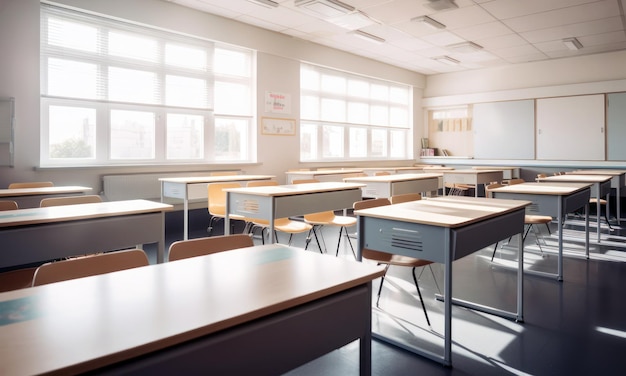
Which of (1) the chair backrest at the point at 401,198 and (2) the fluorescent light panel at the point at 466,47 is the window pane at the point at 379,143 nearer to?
(2) the fluorescent light panel at the point at 466,47

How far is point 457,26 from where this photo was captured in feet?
22.0

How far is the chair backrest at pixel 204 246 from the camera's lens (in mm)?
1606

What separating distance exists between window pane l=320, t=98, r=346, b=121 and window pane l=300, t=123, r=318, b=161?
344mm

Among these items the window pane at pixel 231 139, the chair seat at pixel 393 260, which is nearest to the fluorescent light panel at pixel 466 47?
the window pane at pixel 231 139

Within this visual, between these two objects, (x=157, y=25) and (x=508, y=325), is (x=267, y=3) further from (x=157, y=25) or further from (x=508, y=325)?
(x=508, y=325)

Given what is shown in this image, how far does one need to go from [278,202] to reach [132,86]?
3354mm

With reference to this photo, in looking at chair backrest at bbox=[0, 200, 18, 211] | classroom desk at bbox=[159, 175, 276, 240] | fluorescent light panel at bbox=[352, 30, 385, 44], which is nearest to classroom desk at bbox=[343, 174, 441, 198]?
classroom desk at bbox=[159, 175, 276, 240]

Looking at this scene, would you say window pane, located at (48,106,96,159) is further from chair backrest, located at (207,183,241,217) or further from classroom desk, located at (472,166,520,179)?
classroom desk, located at (472,166,520,179)

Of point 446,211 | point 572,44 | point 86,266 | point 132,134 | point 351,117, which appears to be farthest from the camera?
point 351,117

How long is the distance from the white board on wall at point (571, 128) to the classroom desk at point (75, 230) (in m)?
8.78

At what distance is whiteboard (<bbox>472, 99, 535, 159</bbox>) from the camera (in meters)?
9.36

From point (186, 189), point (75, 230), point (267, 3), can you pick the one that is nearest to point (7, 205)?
point (75, 230)

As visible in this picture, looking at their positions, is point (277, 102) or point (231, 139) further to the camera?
point (277, 102)

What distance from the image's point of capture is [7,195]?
11.9ft
